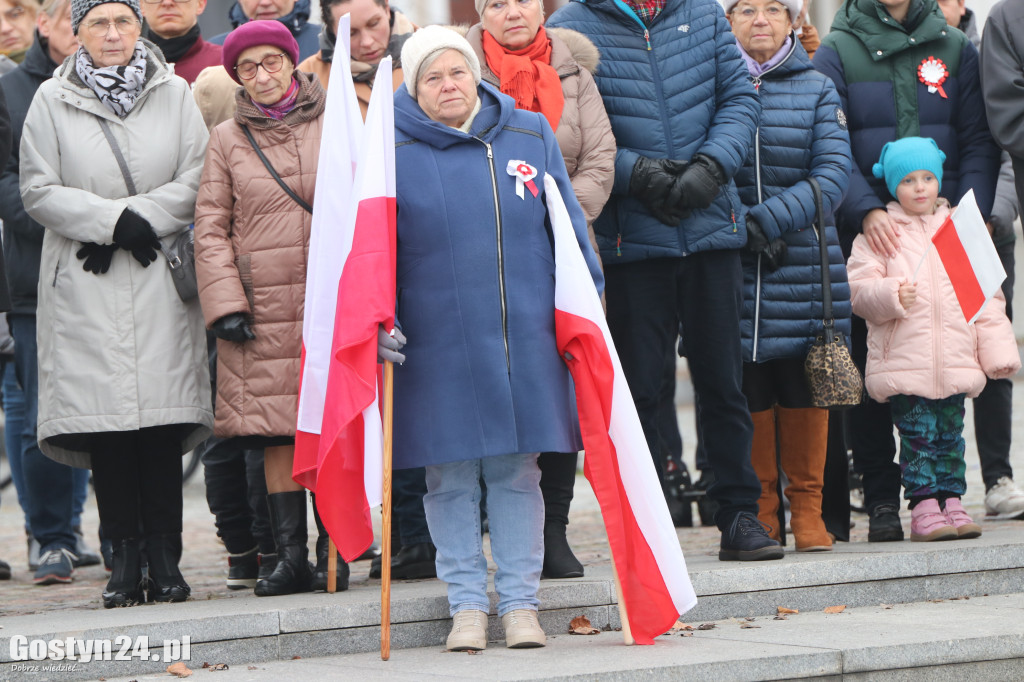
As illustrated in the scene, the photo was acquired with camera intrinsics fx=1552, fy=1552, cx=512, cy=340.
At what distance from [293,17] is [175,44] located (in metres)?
0.58

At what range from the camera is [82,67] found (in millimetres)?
5969

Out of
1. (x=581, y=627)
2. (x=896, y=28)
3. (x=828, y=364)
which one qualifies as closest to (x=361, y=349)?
(x=581, y=627)

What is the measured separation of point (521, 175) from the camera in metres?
5.34

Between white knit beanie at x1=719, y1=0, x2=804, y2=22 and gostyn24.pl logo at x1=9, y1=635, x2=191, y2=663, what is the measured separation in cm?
363

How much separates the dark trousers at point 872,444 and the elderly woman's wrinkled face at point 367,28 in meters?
2.51

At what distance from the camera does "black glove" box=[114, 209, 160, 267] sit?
5.76 metres

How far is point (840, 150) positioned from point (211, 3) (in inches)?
514

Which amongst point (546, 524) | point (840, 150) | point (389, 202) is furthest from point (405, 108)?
point (840, 150)

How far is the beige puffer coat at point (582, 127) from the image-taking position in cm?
600

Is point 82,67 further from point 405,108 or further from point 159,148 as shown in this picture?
point 405,108

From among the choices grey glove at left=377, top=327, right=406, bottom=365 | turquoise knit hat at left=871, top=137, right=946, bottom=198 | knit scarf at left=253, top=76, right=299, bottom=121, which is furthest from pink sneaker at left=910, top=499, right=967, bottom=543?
knit scarf at left=253, top=76, right=299, bottom=121

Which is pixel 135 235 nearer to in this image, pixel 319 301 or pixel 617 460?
pixel 319 301

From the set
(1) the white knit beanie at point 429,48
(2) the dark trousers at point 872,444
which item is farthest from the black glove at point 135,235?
(2) the dark trousers at point 872,444

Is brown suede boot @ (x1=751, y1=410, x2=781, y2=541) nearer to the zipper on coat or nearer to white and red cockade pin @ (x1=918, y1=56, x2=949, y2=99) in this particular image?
white and red cockade pin @ (x1=918, y1=56, x2=949, y2=99)
